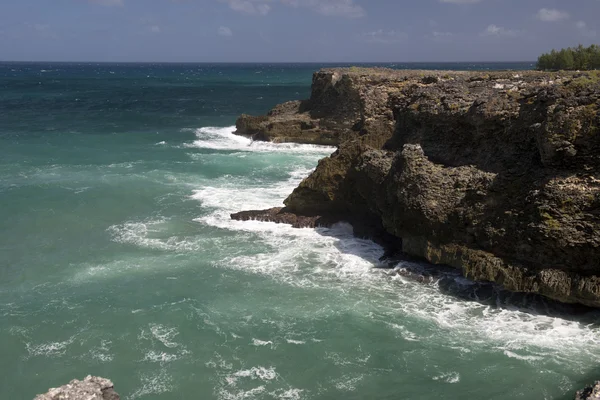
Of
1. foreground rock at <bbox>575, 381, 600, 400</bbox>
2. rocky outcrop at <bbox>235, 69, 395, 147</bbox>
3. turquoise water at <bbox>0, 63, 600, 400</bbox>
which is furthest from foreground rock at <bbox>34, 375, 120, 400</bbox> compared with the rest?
rocky outcrop at <bbox>235, 69, 395, 147</bbox>

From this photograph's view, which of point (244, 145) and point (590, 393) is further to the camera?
point (244, 145)

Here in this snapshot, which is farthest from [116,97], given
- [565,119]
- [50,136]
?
[565,119]

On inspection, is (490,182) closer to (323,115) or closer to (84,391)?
(84,391)

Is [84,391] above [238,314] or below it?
above

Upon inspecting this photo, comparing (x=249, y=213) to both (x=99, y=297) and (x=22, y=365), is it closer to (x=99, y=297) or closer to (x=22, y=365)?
(x=99, y=297)

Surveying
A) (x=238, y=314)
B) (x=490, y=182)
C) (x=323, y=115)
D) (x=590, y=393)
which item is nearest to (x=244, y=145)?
(x=323, y=115)
